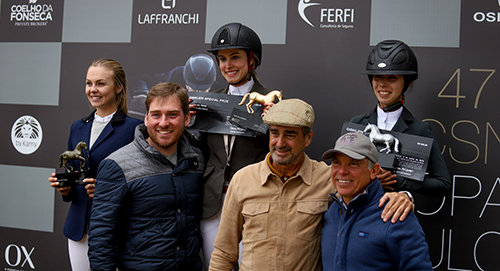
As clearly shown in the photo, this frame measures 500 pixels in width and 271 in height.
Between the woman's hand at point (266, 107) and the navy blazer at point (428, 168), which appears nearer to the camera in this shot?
the navy blazer at point (428, 168)

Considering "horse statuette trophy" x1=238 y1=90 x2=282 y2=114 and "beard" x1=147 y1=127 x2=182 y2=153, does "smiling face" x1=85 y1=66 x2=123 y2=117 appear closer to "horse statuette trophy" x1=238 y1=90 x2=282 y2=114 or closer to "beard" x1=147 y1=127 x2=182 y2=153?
"beard" x1=147 y1=127 x2=182 y2=153

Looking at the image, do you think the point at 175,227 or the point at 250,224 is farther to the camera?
the point at 175,227

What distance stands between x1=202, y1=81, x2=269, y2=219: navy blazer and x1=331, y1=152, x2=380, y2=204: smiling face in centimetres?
81

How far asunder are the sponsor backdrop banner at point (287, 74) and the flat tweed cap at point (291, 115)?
4.85 ft

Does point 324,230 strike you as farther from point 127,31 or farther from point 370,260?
point 127,31

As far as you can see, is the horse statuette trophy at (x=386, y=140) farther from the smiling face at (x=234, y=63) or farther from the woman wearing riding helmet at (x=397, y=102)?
the smiling face at (x=234, y=63)

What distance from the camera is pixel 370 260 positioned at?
1.66 metres

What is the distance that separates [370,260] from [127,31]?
10.2 feet

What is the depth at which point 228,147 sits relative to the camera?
2.60 meters

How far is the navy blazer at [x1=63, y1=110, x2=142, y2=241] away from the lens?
8.70 ft

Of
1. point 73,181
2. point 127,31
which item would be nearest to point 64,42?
point 127,31

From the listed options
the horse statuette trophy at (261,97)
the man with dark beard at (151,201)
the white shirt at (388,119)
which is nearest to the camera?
the man with dark beard at (151,201)

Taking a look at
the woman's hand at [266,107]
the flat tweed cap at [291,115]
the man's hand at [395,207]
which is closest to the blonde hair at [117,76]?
the woman's hand at [266,107]

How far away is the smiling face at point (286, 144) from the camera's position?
6.25 ft
